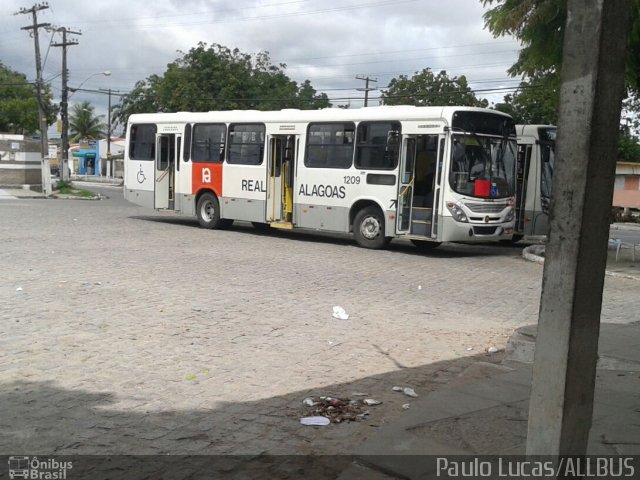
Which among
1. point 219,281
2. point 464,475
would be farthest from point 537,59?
point 464,475

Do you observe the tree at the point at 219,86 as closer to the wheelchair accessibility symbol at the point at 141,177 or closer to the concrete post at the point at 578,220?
the wheelchair accessibility symbol at the point at 141,177

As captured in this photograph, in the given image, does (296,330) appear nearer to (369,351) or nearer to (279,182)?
(369,351)

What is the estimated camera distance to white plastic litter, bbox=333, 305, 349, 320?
29.2 ft

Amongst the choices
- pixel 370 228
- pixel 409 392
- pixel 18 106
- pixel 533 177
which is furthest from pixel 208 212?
pixel 18 106

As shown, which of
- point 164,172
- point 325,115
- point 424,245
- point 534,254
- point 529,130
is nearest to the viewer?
point 534,254

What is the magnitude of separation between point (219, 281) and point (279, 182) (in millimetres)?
7980

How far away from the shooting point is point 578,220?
10.2ft

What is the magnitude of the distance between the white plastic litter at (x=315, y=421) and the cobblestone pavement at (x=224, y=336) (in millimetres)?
90

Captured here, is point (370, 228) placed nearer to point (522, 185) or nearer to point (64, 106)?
point (522, 185)

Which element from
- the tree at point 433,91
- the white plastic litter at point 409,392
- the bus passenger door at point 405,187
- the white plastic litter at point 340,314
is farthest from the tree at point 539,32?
the tree at point 433,91

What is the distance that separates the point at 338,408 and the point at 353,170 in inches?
468

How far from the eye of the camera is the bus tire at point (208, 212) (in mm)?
20672

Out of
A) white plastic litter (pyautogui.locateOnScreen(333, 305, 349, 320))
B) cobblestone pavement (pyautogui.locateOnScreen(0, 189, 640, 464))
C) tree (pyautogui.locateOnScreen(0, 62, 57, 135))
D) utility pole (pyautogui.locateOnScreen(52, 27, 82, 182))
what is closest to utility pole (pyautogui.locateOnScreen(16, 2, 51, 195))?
utility pole (pyautogui.locateOnScreen(52, 27, 82, 182))

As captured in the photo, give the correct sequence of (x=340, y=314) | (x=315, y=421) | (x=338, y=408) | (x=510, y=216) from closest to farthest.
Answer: (x=315, y=421) < (x=338, y=408) < (x=340, y=314) < (x=510, y=216)
